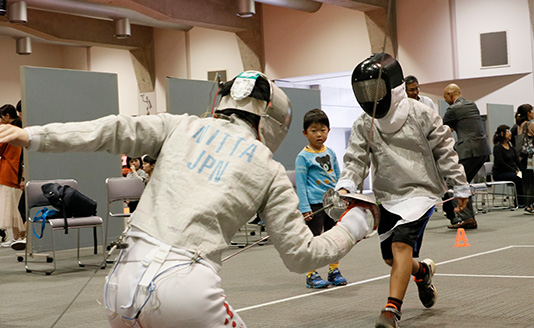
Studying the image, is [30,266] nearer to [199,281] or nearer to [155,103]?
[199,281]

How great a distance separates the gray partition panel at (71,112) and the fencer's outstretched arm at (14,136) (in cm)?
555

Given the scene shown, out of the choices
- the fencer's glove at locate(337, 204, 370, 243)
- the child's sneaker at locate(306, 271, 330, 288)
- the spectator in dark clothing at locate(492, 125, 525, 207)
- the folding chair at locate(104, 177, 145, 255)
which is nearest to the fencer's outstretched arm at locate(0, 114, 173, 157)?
the fencer's glove at locate(337, 204, 370, 243)

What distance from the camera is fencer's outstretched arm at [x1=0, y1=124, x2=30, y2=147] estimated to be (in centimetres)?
170

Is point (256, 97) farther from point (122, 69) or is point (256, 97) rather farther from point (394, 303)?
point (122, 69)

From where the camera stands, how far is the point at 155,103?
18.5 m

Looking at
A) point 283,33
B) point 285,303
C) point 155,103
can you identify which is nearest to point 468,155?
point 285,303

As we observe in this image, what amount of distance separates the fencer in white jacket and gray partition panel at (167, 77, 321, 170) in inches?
182

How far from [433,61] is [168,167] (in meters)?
13.7

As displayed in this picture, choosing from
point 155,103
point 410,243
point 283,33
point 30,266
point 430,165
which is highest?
point 283,33

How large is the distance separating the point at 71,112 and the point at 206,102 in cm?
159

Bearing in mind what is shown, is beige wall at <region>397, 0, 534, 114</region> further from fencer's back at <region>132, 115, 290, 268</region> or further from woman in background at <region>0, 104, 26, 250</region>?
fencer's back at <region>132, 115, 290, 268</region>

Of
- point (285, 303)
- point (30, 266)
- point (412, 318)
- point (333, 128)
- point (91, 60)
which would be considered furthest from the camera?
point (91, 60)

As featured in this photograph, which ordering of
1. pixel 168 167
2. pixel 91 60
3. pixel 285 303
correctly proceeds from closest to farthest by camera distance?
pixel 168 167 < pixel 285 303 < pixel 91 60

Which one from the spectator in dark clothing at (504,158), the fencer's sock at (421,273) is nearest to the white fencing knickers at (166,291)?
the fencer's sock at (421,273)
